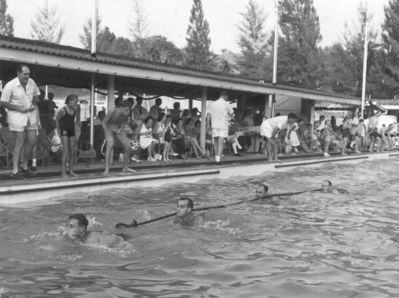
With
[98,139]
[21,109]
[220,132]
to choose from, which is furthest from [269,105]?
[21,109]

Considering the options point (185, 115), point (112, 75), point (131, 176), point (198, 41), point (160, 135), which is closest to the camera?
point (131, 176)

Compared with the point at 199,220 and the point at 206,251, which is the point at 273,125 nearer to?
the point at 199,220

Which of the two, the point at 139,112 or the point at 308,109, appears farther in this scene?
the point at 308,109

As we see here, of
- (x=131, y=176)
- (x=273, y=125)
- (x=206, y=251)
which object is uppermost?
(x=273, y=125)

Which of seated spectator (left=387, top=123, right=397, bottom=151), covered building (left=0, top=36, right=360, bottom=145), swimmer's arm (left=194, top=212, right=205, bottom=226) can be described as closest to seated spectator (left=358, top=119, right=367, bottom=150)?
covered building (left=0, top=36, right=360, bottom=145)

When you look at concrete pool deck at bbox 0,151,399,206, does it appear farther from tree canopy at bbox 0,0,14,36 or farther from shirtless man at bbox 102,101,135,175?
tree canopy at bbox 0,0,14,36

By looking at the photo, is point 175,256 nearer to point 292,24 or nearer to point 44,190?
point 44,190

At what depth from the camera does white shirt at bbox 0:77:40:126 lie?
920 centimetres

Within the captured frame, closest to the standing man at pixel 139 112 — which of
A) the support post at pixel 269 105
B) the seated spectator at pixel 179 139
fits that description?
the seated spectator at pixel 179 139

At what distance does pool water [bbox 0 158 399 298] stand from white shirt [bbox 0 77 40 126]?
161 cm

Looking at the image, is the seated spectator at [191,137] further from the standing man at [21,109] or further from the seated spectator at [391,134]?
the seated spectator at [391,134]

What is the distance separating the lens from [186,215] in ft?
27.0

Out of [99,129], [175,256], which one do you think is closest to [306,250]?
[175,256]

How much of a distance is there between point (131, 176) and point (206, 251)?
183 inches
